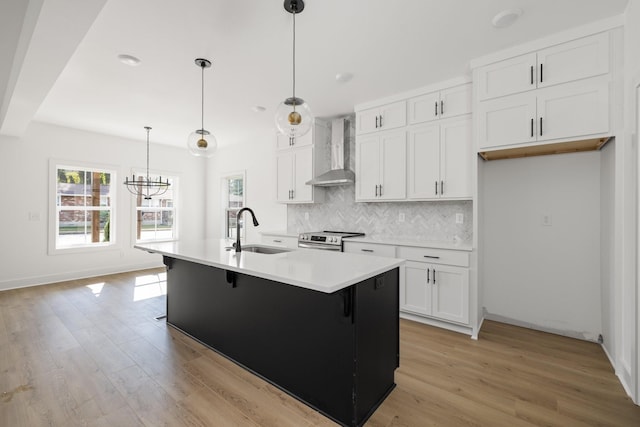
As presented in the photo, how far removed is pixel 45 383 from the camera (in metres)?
2.08

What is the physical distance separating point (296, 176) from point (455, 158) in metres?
2.38

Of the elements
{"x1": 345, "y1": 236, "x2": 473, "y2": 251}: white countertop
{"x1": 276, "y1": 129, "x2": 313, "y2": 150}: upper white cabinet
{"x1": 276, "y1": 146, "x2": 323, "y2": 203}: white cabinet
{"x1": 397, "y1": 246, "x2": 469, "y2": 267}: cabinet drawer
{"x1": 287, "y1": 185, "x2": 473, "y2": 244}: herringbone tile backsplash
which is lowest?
{"x1": 397, "y1": 246, "x2": 469, "y2": 267}: cabinet drawer

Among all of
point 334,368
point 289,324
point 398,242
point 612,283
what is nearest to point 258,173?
point 398,242

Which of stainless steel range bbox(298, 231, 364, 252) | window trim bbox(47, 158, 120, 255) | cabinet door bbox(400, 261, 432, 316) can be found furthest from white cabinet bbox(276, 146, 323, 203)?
window trim bbox(47, 158, 120, 255)

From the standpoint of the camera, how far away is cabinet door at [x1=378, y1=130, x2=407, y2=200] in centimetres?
354

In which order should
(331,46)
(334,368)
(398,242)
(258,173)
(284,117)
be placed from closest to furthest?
(334,368)
(284,117)
(331,46)
(398,242)
(258,173)

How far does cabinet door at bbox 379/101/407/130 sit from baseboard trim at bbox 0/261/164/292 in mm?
5449

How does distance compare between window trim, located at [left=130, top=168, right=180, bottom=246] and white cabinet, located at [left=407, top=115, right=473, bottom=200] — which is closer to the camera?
white cabinet, located at [left=407, top=115, right=473, bottom=200]

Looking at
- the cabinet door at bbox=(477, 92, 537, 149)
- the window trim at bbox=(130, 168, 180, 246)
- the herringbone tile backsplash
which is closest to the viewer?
the cabinet door at bbox=(477, 92, 537, 149)

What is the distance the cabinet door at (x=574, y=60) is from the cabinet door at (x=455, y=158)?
727 millimetres

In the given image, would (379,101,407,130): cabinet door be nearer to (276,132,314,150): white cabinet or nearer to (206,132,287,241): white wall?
(276,132,314,150): white cabinet

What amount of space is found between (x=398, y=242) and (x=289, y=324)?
1.76 metres

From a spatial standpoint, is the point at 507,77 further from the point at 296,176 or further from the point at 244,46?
the point at 296,176

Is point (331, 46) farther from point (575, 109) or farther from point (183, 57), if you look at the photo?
point (575, 109)
